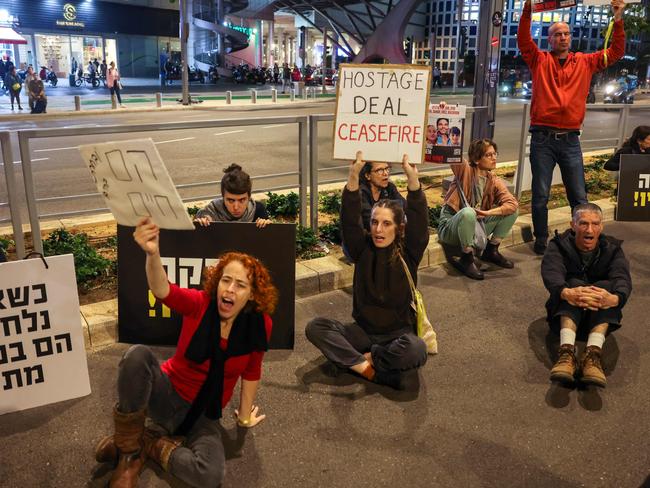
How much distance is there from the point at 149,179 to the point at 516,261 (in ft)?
15.3

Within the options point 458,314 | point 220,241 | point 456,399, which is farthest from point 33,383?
point 458,314

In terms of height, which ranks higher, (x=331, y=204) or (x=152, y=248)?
(x=152, y=248)

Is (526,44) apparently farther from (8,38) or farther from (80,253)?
(8,38)

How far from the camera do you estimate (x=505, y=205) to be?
6121 millimetres

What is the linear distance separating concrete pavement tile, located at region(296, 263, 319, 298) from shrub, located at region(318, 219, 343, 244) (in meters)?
1.03

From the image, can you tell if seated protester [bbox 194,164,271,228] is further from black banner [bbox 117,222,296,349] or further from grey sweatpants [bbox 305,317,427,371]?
grey sweatpants [bbox 305,317,427,371]

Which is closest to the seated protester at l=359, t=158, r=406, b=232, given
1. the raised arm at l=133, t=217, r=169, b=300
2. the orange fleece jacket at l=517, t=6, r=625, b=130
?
the orange fleece jacket at l=517, t=6, r=625, b=130

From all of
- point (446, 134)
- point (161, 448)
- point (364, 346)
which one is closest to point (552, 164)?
point (446, 134)

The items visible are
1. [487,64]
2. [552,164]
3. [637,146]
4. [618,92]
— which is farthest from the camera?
[618,92]

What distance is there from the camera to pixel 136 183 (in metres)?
2.76

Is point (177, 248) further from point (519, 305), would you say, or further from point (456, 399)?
point (519, 305)

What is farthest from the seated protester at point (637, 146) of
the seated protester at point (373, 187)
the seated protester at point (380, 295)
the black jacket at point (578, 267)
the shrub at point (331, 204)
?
the seated protester at point (380, 295)

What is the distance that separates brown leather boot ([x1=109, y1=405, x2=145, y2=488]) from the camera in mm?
2881

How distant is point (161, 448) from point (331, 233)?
12.2 feet
